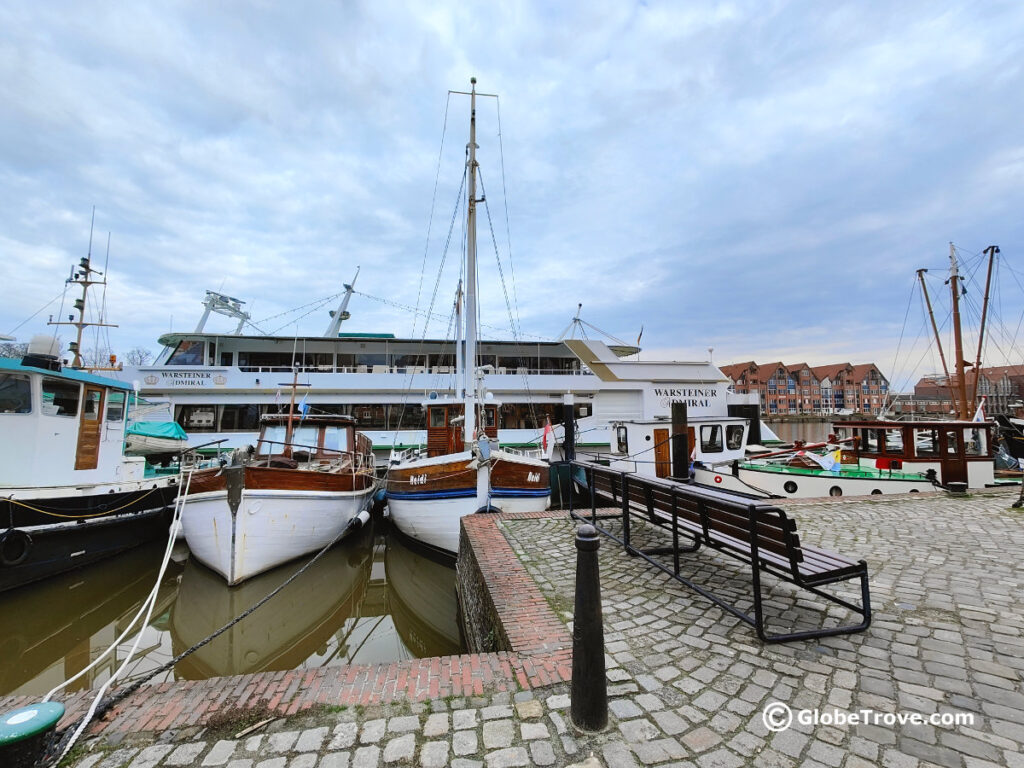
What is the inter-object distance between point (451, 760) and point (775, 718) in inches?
62.4

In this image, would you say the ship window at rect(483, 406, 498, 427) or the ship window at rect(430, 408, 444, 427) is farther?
the ship window at rect(483, 406, 498, 427)

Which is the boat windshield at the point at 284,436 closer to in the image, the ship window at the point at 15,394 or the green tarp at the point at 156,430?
the green tarp at the point at 156,430

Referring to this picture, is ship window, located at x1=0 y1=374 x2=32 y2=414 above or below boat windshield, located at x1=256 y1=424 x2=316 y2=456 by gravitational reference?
above

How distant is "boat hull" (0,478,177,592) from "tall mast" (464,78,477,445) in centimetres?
696

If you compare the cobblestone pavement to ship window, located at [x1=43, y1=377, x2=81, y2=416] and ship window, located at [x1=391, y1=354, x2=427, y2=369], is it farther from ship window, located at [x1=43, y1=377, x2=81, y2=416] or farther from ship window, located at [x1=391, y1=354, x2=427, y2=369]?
ship window, located at [x1=391, y1=354, x2=427, y2=369]

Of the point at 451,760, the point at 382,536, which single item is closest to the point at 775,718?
the point at 451,760

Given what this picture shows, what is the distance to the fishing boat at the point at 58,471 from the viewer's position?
22.7 feet

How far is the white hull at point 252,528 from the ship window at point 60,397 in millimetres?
2631

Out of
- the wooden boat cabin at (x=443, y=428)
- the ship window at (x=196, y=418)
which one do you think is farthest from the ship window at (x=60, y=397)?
the ship window at (x=196, y=418)

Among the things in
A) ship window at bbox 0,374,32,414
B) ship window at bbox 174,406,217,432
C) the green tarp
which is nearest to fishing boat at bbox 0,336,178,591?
ship window at bbox 0,374,32,414

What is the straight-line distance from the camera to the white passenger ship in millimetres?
16453

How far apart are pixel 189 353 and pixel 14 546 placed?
496 inches

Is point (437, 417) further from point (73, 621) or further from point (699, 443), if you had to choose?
point (699, 443)

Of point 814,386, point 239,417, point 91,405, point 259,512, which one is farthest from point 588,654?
point 814,386
